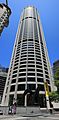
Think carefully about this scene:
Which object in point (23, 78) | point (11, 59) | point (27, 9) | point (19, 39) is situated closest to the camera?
point (23, 78)

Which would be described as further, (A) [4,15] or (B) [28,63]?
(B) [28,63]

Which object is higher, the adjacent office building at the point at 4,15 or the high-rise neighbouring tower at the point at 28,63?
the high-rise neighbouring tower at the point at 28,63

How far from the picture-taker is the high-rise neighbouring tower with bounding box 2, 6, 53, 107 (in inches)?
4582

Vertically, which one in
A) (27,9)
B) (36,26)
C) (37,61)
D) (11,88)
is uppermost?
(27,9)

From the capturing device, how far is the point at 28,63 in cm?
12781

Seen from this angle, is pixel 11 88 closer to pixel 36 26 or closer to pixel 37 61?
pixel 37 61

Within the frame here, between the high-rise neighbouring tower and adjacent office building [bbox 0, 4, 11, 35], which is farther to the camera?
the high-rise neighbouring tower

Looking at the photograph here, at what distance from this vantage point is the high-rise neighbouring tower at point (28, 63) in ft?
382

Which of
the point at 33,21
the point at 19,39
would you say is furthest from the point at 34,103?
the point at 33,21

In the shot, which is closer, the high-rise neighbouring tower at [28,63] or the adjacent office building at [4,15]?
the adjacent office building at [4,15]

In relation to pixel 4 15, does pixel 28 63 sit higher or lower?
higher

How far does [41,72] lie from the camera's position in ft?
411

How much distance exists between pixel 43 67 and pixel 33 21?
4888 centimetres

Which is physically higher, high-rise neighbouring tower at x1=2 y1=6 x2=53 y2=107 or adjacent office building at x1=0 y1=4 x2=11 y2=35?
high-rise neighbouring tower at x1=2 y1=6 x2=53 y2=107
